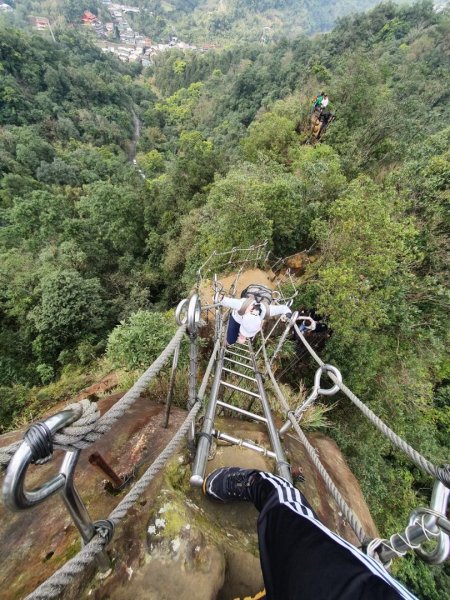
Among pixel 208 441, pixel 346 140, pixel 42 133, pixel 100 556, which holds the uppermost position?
pixel 42 133

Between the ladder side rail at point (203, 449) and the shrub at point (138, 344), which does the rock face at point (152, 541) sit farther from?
the shrub at point (138, 344)

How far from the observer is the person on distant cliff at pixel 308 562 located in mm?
984

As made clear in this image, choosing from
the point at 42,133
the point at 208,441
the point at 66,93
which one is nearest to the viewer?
the point at 208,441

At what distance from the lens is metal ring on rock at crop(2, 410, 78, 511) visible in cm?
74

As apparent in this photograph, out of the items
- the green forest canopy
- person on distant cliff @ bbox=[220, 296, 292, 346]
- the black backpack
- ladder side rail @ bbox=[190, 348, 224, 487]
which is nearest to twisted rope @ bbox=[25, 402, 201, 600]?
ladder side rail @ bbox=[190, 348, 224, 487]

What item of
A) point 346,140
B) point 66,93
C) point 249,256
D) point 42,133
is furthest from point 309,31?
point 249,256

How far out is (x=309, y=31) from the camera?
534 ft

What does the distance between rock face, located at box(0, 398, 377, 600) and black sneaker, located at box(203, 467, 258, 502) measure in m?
0.14

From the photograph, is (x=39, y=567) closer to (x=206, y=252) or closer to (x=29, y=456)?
(x=29, y=456)

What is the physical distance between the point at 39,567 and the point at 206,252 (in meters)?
9.76

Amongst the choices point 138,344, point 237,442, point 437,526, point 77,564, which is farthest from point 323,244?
point 77,564

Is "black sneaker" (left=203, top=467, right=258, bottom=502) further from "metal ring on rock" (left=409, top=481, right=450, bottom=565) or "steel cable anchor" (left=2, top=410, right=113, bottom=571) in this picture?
"steel cable anchor" (left=2, top=410, right=113, bottom=571)

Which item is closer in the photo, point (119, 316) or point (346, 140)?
point (119, 316)

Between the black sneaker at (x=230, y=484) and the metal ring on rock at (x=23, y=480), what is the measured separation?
1.41 metres
